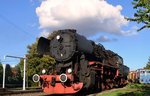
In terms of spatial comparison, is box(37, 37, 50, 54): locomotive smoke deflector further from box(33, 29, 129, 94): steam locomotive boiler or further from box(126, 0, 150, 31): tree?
box(126, 0, 150, 31): tree

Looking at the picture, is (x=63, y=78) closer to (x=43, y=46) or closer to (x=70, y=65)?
(x=70, y=65)

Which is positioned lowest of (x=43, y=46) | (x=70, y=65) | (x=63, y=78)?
(x=63, y=78)

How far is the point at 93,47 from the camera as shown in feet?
86.8

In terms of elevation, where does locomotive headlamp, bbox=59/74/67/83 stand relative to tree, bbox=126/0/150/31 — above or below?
below

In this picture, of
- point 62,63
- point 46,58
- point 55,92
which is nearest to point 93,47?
point 62,63

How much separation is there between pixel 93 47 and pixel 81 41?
2.77m

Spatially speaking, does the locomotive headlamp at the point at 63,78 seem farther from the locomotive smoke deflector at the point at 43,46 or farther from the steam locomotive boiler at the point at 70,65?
the locomotive smoke deflector at the point at 43,46

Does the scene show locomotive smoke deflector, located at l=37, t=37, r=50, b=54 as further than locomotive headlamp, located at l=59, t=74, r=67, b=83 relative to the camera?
Yes

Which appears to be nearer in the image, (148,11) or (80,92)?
(148,11)

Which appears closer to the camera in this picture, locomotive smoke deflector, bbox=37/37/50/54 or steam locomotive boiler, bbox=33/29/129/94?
steam locomotive boiler, bbox=33/29/129/94

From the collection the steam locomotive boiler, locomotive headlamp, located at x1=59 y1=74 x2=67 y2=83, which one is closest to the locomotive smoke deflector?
the steam locomotive boiler

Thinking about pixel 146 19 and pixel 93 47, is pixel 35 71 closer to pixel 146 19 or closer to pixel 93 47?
pixel 93 47

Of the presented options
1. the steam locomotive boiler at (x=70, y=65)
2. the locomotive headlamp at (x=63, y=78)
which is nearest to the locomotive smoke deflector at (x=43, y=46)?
the steam locomotive boiler at (x=70, y=65)

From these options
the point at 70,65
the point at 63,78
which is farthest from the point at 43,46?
the point at 63,78
